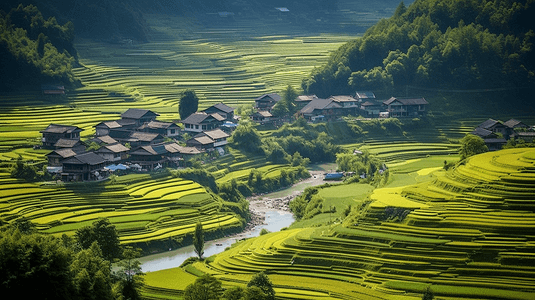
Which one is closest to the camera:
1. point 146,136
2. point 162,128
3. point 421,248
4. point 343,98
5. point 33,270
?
point 33,270

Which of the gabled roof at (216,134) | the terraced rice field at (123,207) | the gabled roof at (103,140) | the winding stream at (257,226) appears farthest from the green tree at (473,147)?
the gabled roof at (103,140)

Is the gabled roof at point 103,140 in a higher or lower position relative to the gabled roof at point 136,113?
lower

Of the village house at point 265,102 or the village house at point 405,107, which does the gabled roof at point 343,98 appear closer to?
the village house at point 405,107

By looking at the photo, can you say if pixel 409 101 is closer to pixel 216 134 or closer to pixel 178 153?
pixel 216 134

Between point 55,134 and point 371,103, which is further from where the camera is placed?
point 371,103

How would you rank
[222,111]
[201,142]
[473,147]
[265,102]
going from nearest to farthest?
1. [473,147]
2. [201,142]
3. [222,111]
4. [265,102]

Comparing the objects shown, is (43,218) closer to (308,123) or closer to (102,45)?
(308,123)

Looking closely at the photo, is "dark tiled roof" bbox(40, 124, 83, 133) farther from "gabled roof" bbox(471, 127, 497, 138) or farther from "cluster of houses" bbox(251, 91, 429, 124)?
"gabled roof" bbox(471, 127, 497, 138)

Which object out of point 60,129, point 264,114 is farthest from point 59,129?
point 264,114
